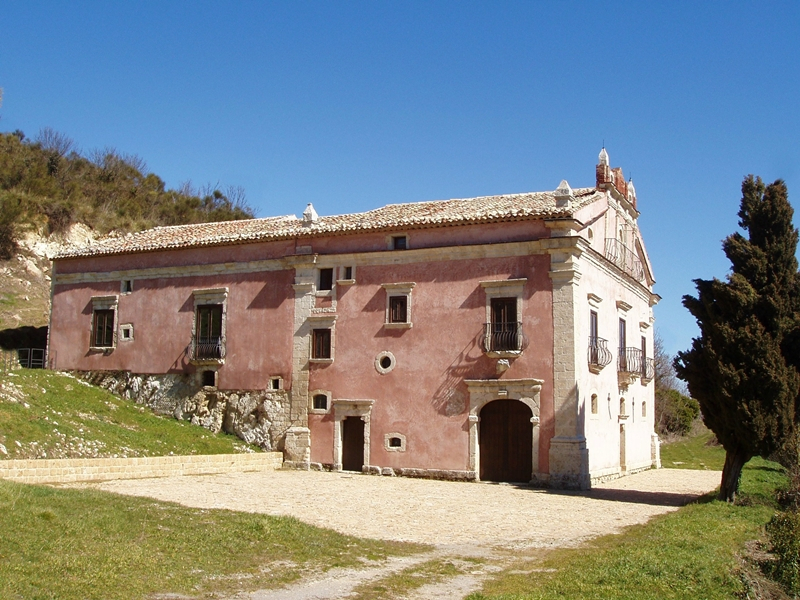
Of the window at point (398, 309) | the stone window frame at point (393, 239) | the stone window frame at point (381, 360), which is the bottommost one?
the stone window frame at point (381, 360)

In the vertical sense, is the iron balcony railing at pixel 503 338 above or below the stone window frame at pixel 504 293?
below

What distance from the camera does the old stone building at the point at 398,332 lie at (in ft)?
80.7

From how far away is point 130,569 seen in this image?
9.55 m

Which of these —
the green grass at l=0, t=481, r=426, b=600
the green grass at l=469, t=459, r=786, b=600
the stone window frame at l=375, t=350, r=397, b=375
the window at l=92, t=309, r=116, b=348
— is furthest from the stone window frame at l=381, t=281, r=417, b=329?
the green grass at l=0, t=481, r=426, b=600

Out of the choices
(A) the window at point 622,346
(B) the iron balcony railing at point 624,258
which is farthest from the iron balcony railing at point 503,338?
(A) the window at point 622,346

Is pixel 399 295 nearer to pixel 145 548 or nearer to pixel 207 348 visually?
pixel 207 348

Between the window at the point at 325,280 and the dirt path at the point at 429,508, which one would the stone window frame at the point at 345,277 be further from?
the dirt path at the point at 429,508

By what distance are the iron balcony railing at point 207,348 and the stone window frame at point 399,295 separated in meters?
6.14

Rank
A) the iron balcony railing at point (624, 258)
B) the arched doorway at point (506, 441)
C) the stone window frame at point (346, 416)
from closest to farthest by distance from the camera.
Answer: the arched doorway at point (506, 441), the stone window frame at point (346, 416), the iron balcony railing at point (624, 258)

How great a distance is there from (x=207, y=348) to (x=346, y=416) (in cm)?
576

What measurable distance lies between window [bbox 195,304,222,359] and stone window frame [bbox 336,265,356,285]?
4.72 meters

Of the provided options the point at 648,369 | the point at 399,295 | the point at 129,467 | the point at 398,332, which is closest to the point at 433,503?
the point at 129,467

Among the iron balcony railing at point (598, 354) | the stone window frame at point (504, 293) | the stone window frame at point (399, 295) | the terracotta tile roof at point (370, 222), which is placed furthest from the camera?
the stone window frame at point (399, 295)

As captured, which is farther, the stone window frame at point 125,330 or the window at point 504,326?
the stone window frame at point 125,330
